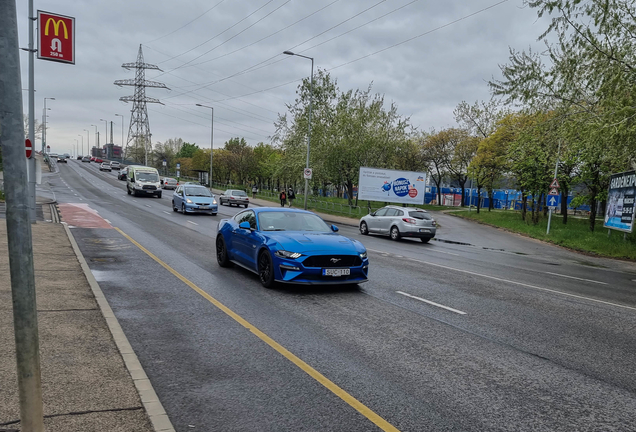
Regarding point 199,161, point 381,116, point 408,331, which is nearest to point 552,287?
point 408,331

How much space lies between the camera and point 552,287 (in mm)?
11078

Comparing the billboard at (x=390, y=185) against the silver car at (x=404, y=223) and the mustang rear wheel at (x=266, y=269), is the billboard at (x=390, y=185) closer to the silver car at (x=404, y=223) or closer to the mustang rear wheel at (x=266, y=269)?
the silver car at (x=404, y=223)

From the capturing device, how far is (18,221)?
2875 mm

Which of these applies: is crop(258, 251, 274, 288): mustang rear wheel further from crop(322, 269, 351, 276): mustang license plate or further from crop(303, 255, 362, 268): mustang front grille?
crop(322, 269, 351, 276): mustang license plate

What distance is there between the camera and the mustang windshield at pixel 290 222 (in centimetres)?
1007

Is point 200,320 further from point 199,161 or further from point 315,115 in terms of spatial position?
point 199,161

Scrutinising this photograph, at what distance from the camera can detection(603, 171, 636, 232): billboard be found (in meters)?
20.7

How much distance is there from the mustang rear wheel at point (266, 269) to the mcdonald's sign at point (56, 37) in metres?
8.40

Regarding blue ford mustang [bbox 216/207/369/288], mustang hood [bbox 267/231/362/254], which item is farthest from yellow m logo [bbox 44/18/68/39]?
mustang hood [bbox 267/231/362/254]

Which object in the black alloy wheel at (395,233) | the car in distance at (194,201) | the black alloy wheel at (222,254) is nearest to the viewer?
the black alloy wheel at (222,254)

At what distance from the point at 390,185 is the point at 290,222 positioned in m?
29.3

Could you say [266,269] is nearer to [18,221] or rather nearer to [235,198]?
[18,221]

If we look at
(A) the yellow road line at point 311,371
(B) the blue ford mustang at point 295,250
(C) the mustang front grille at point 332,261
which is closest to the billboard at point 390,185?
(B) the blue ford mustang at point 295,250

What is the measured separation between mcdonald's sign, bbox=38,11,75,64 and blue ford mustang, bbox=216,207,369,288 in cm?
758
